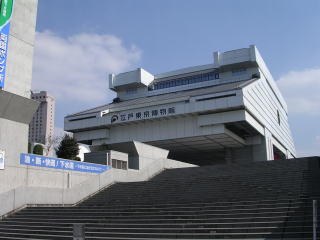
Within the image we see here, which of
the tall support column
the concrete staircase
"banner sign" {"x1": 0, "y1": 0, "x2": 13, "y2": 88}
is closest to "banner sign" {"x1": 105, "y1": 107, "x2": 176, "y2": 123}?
the tall support column

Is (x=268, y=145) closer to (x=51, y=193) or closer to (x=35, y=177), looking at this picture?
(x=35, y=177)

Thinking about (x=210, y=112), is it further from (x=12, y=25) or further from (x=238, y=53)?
(x=12, y=25)

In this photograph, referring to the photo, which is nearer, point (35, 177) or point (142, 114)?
point (35, 177)

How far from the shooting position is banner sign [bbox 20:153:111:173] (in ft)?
63.1

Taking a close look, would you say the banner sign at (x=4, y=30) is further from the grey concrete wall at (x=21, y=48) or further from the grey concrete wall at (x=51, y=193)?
the grey concrete wall at (x=51, y=193)

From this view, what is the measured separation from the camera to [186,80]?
70.2m

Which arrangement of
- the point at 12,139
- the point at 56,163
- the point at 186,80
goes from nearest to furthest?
the point at 12,139, the point at 56,163, the point at 186,80

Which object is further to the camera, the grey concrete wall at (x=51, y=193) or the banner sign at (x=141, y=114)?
the banner sign at (x=141, y=114)

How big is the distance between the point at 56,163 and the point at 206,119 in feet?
96.7

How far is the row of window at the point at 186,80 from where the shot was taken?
67500 millimetres

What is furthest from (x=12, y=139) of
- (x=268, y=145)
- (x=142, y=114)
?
(x=268, y=145)

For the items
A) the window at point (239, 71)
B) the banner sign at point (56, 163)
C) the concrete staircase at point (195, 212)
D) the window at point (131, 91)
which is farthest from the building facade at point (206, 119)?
the concrete staircase at point (195, 212)

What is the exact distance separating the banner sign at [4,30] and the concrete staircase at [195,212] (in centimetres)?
678

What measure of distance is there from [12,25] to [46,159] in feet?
23.4
